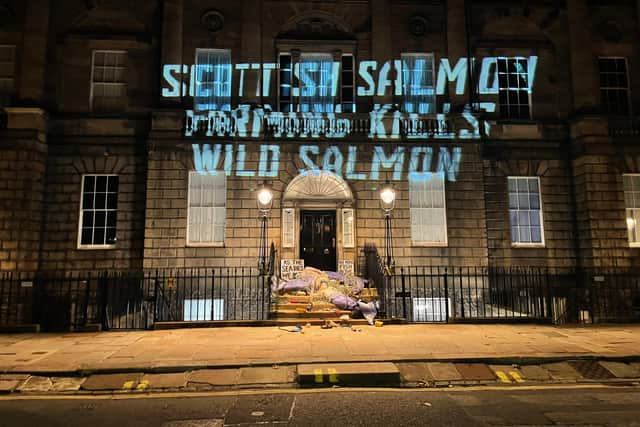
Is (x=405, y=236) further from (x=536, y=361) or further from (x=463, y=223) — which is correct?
(x=536, y=361)

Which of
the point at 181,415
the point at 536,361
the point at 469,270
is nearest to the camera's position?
the point at 181,415

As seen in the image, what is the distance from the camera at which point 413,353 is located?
330 inches

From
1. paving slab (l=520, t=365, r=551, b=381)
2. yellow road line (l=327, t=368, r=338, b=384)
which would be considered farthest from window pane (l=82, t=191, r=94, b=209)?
paving slab (l=520, t=365, r=551, b=381)

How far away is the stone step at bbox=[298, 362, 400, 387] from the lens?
23.1 ft

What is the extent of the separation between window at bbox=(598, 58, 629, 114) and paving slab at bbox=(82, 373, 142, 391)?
19154 millimetres

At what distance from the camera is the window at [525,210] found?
16.9 m

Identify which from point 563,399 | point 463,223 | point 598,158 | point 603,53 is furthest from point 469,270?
point 603,53

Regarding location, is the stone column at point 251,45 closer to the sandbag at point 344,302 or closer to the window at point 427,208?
the window at point 427,208

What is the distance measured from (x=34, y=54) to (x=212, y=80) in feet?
22.0

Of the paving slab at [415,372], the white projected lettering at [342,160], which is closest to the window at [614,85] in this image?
the white projected lettering at [342,160]

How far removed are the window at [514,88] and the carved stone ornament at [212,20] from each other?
447 inches

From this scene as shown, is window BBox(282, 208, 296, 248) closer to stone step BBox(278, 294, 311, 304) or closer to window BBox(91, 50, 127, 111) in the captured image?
stone step BBox(278, 294, 311, 304)

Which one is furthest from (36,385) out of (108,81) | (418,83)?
(418,83)

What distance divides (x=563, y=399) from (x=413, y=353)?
270 cm
